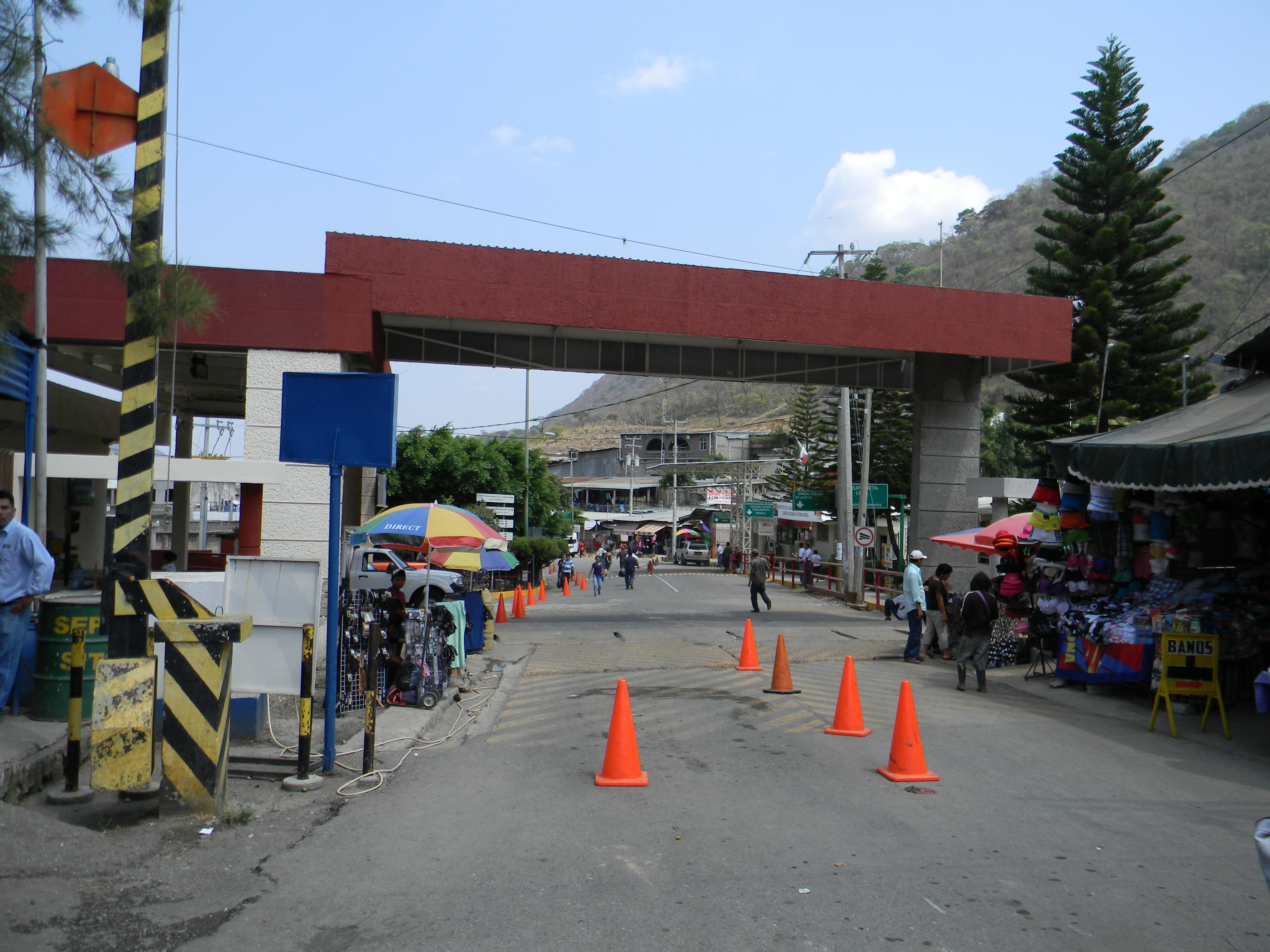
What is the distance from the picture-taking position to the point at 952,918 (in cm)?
450

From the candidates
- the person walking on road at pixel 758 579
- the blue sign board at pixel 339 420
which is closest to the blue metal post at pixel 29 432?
the blue sign board at pixel 339 420

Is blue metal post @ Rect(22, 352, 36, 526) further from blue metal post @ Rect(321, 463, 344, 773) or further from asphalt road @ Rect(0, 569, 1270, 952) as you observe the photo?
asphalt road @ Rect(0, 569, 1270, 952)

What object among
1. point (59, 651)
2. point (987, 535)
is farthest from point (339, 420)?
point (987, 535)

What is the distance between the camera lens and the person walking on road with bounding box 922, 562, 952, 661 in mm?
14969

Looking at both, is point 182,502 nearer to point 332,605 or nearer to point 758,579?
point 758,579

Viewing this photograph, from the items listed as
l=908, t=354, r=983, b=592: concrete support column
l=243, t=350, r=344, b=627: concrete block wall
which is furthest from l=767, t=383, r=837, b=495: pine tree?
l=243, t=350, r=344, b=627: concrete block wall

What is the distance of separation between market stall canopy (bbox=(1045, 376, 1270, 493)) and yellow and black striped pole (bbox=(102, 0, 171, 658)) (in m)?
9.45

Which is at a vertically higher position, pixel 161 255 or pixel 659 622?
pixel 161 255

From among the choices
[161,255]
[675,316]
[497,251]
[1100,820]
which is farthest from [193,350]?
[1100,820]

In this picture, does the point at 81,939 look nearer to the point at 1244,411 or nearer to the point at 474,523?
the point at 474,523

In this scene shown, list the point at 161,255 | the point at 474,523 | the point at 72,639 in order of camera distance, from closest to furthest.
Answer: the point at 72,639
the point at 161,255
the point at 474,523

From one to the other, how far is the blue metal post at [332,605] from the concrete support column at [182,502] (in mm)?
9628

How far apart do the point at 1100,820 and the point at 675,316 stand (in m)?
14.0

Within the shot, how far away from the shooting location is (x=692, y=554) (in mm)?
65062
